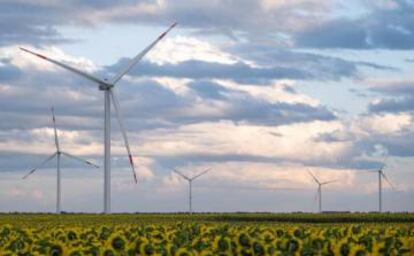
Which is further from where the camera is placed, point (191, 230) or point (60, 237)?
point (191, 230)

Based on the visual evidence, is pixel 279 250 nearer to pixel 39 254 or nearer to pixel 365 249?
pixel 365 249

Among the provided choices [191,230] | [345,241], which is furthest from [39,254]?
[191,230]

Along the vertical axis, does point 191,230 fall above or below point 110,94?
below

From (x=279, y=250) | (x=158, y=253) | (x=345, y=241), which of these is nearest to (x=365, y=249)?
(x=345, y=241)

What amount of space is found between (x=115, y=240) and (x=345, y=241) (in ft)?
15.5

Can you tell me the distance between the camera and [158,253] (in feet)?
62.0

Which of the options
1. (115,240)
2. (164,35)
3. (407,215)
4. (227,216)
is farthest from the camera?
(227,216)

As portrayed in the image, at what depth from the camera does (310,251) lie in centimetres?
1934

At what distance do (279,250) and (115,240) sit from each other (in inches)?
134

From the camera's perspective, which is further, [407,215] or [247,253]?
[407,215]

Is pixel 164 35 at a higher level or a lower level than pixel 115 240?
higher

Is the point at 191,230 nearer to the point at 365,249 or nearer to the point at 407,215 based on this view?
the point at 365,249

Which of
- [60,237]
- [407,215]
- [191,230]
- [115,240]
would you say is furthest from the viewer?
[407,215]

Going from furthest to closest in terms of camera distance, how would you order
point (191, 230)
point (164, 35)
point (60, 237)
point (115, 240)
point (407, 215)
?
point (407, 215), point (164, 35), point (191, 230), point (60, 237), point (115, 240)
